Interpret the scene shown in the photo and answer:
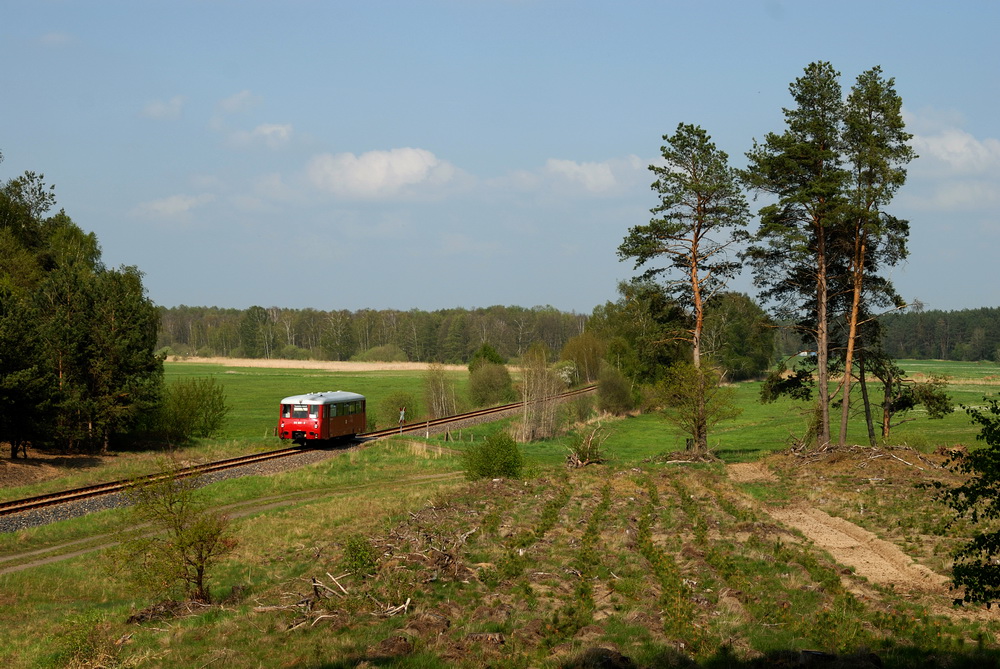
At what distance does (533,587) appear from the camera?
14.4m

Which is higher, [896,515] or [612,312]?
[612,312]

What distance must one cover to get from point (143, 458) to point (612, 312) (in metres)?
73.1

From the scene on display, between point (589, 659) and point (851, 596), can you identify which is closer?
point (589, 659)

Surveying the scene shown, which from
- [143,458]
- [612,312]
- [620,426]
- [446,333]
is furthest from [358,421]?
[446,333]

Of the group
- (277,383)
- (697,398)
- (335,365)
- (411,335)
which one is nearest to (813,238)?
(697,398)

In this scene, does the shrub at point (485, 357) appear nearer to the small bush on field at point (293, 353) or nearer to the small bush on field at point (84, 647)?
the small bush on field at point (84, 647)

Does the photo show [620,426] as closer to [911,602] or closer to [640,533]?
[640,533]

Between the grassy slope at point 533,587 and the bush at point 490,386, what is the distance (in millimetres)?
40646

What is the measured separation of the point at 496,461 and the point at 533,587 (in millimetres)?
15340

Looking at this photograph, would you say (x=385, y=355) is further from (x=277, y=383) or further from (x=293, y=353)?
(x=277, y=383)

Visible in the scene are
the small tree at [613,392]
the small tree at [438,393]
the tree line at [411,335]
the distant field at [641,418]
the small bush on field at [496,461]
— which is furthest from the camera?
the tree line at [411,335]

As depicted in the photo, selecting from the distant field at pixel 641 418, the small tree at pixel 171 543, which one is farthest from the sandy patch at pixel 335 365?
the small tree at pixel 171 543

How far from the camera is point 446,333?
17538cm

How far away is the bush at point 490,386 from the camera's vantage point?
69.8 m
